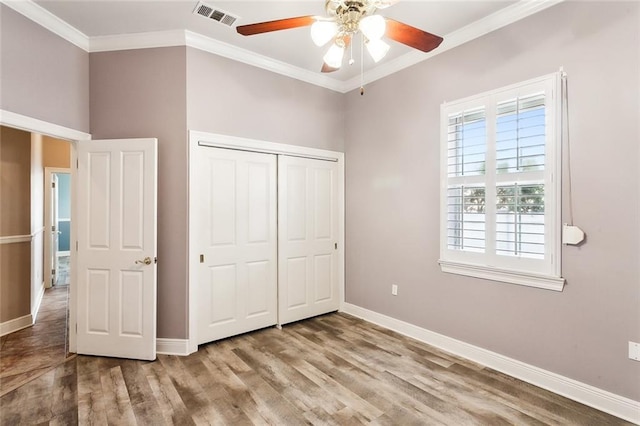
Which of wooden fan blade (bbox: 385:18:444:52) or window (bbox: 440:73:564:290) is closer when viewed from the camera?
wooden fan blade (bbox: 385:18:444:52)

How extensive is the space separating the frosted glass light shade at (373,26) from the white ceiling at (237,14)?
3.50ft

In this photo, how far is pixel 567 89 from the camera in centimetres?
239

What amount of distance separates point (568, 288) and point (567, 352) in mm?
493

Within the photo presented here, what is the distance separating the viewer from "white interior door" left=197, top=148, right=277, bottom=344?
3289 millimetres

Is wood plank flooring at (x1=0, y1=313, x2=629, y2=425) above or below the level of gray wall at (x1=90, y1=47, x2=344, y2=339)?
below

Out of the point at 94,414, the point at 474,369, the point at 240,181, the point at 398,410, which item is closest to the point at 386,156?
the point at 240,181

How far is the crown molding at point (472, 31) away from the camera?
8.39 feet

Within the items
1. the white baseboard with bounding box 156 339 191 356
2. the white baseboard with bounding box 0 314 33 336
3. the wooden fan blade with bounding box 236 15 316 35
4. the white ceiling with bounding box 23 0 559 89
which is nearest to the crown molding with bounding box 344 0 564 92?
the white ceiling with bounding box 23 0 559 89

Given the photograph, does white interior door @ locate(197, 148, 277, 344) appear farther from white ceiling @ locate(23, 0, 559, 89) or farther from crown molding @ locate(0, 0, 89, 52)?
crown molding @ locate(0, 0, 89, 52)

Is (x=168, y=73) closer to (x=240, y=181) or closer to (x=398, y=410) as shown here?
(x=240, y=181)

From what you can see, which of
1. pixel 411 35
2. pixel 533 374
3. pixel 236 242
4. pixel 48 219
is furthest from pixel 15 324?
pixel 533 374

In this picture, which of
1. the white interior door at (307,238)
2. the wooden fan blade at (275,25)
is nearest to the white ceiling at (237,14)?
the wooden fan blade at (275,25)

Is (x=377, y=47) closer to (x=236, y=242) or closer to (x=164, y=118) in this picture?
(x=164, y=118)

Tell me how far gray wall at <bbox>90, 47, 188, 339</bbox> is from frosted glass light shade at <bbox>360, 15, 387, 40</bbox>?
2.07 m
